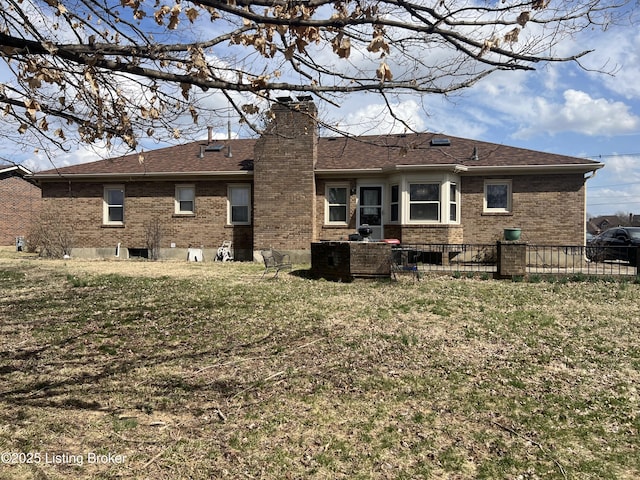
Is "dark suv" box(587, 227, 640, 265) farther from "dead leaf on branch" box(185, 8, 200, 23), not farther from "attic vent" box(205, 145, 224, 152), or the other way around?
"attic vent" box(205, 145, 224, 152)

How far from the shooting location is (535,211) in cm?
1653

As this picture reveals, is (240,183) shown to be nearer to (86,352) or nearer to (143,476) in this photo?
(86,352)

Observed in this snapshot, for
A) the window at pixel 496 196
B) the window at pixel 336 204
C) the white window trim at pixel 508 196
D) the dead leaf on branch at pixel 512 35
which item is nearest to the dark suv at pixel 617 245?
the white window trim at pixel 508 196

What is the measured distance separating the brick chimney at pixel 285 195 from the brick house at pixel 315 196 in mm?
38

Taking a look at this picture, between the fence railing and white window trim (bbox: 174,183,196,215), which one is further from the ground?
white window trim (bbox: 174,183,196,215)

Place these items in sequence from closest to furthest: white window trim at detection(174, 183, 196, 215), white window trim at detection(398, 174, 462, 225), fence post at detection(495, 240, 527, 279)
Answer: fence post at detection(495, 240, 527, 279)
white window trim at detection(398, 174, 462, 225)
white window trim at detection(174, 183, 196, 215)

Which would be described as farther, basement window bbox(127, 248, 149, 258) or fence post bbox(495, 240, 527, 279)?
basement window bbox(127, 248, 149, 258)

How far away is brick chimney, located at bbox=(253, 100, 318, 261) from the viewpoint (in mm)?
16859

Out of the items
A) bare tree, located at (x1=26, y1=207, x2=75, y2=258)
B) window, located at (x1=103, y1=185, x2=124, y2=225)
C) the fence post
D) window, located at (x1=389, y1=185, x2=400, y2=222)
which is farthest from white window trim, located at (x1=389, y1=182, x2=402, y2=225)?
bare tree, located at (x1=26, y1=207, x2=75, y2=258)

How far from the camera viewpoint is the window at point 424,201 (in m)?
16.3

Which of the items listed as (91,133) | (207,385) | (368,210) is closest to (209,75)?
(91,133)

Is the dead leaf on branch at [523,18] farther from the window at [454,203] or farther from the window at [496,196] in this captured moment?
the window at [496,196]

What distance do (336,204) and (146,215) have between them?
7886mm

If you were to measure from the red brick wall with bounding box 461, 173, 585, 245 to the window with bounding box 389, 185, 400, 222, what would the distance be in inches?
97.4
